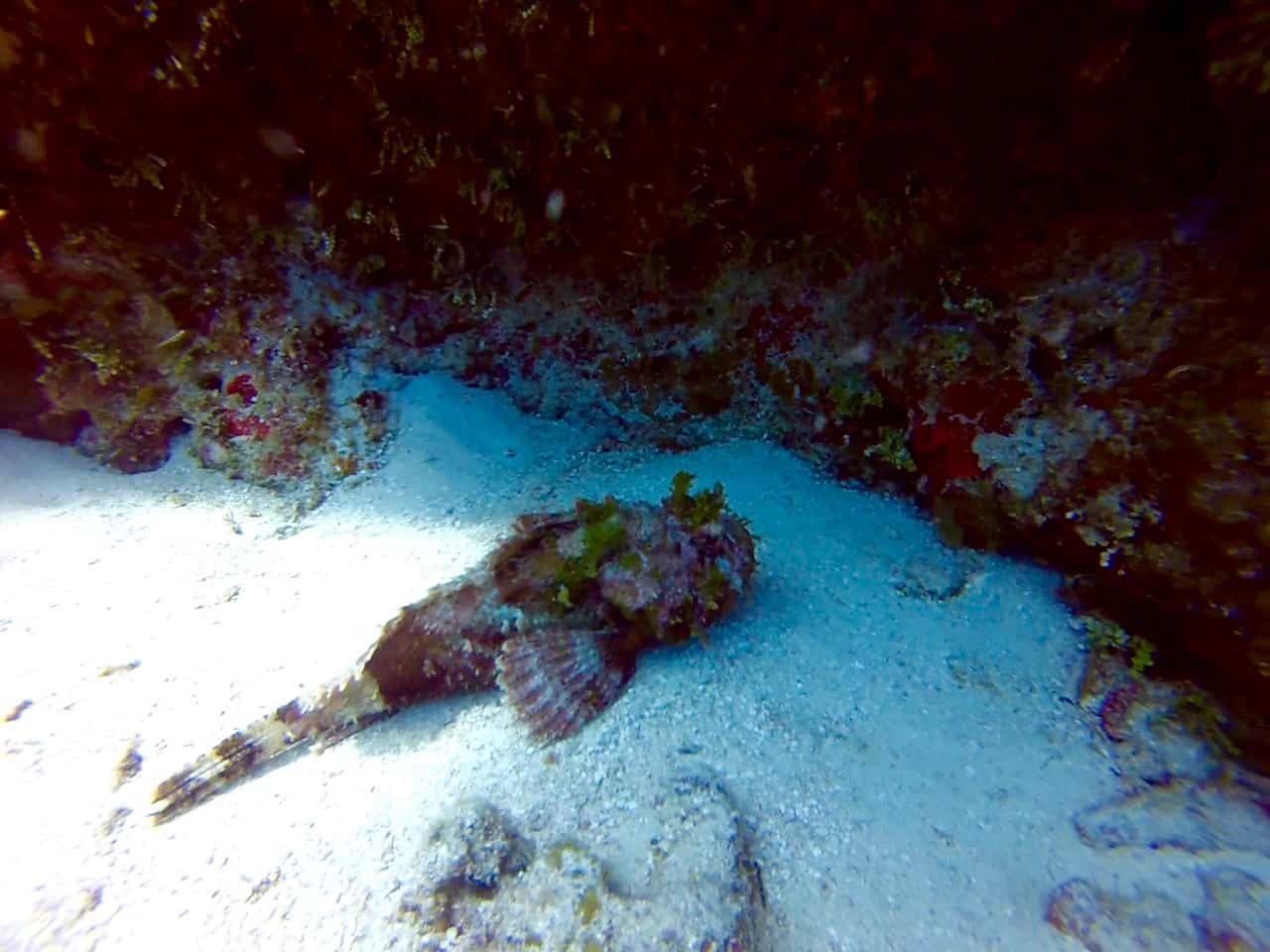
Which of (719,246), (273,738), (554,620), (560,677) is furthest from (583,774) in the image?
(719,246)

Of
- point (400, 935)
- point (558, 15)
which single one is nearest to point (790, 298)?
point (558, 15)

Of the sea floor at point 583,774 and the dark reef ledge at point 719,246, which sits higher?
the dark reef ledge at point 719,246

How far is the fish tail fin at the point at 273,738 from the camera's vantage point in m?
2.45

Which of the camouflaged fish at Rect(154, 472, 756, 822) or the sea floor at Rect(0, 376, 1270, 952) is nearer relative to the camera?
the sea floor at Rect(0, 376, 1270, 952)

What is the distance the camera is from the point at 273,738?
268 centimetres

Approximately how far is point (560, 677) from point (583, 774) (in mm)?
447

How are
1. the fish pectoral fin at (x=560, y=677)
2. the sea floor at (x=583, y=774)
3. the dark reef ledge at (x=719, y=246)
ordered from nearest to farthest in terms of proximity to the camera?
the sea floor at (x=583, y=774)
the dark reef ledge at (x=719, y=246)
the fish pectoral fin at (x=560, y=677)

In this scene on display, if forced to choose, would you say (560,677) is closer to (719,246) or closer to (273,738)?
(273,738)

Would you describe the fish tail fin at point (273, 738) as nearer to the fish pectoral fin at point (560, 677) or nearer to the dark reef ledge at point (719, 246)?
the fish pectoral fin at point (560, 677)

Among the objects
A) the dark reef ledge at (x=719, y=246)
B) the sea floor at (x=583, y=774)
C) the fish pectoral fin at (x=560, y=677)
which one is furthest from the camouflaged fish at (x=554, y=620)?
the dark reef ledge at (x=719, y=246)

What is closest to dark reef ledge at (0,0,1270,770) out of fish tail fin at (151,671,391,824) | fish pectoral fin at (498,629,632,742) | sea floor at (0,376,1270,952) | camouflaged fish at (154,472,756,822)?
sea floor at (0,376,1270,952)

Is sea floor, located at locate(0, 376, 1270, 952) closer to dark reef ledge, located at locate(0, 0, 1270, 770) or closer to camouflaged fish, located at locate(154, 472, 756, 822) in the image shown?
camouflaged fish, located at locate(154, 472, 756, 822)

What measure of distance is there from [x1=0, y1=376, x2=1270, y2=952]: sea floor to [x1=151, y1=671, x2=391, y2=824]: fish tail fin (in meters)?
0.08

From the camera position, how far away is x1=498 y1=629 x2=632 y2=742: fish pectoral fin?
281 centimetres
